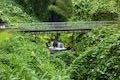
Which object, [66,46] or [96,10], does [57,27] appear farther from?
[96,10]

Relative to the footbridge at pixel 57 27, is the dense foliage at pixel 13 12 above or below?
above

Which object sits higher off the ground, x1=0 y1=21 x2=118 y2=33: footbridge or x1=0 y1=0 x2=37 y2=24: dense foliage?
x1=0 y1=0 x2=37 y2=24: dense foliage

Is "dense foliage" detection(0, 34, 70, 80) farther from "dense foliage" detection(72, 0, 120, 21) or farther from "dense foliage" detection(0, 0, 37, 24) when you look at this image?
"dense foliage" detection(72, 0, 120, 21)

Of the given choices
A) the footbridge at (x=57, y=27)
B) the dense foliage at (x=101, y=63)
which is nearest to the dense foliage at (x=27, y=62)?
the footbridge at (x=57, y=27)

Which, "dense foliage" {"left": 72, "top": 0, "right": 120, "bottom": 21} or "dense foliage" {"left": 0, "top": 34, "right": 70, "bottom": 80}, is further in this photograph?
"dense foliage" {"left": 72, "top": 0, "right": 120, "bottom": 21}

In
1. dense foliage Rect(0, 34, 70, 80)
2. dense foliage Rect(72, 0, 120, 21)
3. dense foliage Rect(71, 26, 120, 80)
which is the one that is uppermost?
dense foliage Rect(72, 0, 120, 21)

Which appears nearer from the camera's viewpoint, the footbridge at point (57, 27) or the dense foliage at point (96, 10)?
the footbridge at point (57, 27)

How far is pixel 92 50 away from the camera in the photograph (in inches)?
475

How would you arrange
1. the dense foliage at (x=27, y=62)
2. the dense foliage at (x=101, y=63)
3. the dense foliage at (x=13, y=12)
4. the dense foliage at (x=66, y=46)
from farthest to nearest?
1. the dense foliage at (x=13, y=12)
2. the dense foliage at (x=27, y=62)
3. the dense foliage at (x=66, y=46)
4. the dense foliage at (x=101, y=63)

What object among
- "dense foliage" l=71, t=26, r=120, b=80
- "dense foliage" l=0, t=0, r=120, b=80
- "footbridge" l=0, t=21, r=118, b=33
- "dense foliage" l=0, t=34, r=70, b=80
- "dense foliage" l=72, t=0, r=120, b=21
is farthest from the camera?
"dense foliage" l=72, t=0, r=120, b=21

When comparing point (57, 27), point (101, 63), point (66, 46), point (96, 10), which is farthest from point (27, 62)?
point (96, 10)

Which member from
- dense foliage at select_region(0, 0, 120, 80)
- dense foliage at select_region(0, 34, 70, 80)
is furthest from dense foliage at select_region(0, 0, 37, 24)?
dense foliage at select_region(0, 34, 70, 80)

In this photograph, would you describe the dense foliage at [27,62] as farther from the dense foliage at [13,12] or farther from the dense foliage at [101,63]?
the dense foliage at [13,12]

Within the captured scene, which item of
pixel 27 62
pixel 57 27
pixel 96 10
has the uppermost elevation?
pixel 96 10
